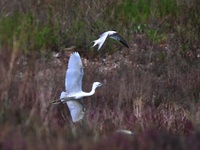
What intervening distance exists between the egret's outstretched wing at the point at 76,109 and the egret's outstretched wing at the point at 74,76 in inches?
5.5

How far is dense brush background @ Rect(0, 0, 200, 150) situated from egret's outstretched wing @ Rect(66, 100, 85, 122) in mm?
106

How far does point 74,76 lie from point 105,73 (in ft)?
A: 15.0

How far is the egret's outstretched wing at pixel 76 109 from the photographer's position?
10.6 m

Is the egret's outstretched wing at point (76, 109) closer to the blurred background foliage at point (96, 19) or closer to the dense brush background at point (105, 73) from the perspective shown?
the dense brush background at point (105, 73)

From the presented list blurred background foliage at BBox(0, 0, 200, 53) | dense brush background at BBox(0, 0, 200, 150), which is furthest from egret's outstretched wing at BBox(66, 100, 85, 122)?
blurred background foliage at BBox(0, 0, 200, 53)

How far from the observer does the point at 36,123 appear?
8.00 m

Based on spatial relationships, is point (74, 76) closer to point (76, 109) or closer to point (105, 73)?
point (76, 109)

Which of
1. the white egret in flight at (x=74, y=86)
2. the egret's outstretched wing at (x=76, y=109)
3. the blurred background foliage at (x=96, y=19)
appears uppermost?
the blurred background foliage at (x=96, y=19)

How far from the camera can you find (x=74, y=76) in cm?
1088

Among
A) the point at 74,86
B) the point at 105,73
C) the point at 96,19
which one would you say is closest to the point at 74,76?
the point at 74,86

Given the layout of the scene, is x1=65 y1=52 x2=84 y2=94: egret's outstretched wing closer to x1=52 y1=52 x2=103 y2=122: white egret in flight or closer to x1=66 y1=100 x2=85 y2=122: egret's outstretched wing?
x1=52 y1=52 x2=103 y2=122: white egret in flight

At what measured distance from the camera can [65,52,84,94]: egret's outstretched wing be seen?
35.6ft

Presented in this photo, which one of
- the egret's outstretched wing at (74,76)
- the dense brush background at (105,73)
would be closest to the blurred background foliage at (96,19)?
the dense brush background at (105,73)

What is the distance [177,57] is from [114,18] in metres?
2.27
